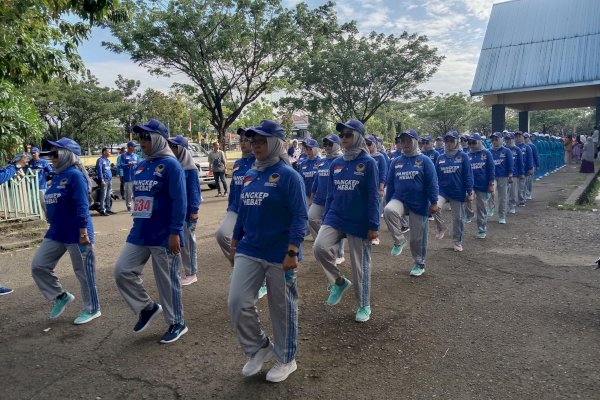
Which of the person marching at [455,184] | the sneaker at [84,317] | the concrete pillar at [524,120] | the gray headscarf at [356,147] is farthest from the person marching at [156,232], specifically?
the concrete pillar at [524,120]

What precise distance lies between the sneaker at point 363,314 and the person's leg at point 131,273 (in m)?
Answer: 2.24

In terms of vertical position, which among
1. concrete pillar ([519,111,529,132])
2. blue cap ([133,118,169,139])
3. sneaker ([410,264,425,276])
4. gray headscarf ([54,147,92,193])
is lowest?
sneaker ([410,264,425,276])

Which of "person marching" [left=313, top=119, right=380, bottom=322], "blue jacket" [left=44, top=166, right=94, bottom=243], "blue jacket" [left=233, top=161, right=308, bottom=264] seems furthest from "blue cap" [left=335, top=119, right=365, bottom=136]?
"blue jacket" [left=44, top=166, right=94, bottom=243]

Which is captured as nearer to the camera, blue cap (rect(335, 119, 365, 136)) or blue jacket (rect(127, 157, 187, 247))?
blue jacket (rect(127, 157, 187, 247))

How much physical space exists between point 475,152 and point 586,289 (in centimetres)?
419

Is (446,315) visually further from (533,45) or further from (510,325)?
(533,45)

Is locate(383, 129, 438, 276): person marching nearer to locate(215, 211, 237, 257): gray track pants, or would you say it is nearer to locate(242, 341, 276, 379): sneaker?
locate(215, 211, 237, 257): gray track pants

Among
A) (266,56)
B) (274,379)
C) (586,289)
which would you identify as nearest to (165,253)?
(274,379)

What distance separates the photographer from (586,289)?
5930mm

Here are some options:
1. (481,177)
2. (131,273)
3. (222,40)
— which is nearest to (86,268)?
(131,273)

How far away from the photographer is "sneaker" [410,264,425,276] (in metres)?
6.70

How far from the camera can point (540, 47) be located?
24.9 metres

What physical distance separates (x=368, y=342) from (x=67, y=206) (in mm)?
3521

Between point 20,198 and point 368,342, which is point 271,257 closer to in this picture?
point 368,342
